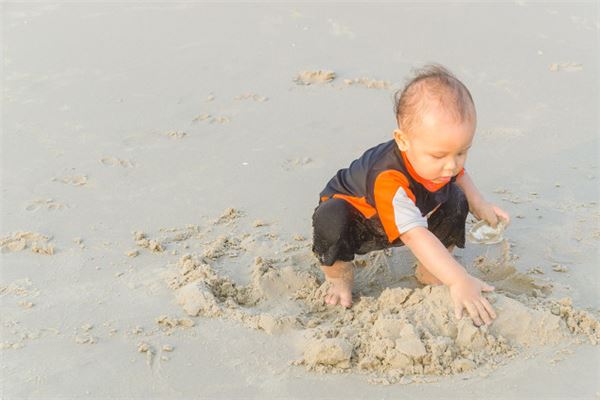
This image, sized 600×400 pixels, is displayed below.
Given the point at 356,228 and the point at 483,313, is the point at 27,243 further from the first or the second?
the point at 483,313

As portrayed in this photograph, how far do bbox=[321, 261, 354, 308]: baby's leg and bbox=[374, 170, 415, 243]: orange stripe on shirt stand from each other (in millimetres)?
292

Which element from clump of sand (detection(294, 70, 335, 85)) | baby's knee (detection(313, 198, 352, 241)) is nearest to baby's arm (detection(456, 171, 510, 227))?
baby's knee (detection(313, 198, 352, 241))

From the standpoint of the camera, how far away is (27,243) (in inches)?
122

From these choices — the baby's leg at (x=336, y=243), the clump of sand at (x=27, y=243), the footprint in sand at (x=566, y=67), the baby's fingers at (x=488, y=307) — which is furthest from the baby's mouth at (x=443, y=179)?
the footprint in sand at (x=566, y=67)

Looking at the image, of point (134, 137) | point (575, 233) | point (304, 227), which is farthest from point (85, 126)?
point (575, 233)

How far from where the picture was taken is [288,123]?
165 inches

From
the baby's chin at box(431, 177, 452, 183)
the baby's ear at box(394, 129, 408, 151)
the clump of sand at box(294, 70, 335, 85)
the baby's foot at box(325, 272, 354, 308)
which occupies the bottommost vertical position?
the baby's foot at box(325, 272, 354, 308)

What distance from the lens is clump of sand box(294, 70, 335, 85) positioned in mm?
4688

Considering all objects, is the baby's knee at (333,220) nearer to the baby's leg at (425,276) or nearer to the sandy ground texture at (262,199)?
Result: the sandy ground texture at (262,199)

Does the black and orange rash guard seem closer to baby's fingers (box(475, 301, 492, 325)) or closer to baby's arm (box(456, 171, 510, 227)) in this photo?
baby's arm (box(456, 171, 510, 227))

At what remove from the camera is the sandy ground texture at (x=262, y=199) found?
2332 millimetres

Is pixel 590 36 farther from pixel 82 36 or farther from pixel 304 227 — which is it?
pixel 82 36

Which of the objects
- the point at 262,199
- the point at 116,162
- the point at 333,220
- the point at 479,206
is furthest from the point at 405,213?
the point at 116,162

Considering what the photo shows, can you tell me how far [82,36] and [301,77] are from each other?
173 centimetres
